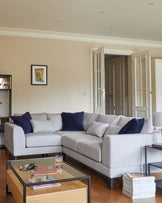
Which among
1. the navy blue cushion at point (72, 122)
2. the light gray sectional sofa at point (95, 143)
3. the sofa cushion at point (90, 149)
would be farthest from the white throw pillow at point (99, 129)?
the navy blue cushion at point (72, 122)

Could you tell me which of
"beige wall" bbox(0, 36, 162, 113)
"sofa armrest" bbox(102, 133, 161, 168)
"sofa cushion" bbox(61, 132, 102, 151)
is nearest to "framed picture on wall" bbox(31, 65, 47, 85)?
"beige wall" bbox(0, 36, 162, 113)

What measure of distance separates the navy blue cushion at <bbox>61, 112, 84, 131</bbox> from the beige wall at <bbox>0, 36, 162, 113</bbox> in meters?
1.54

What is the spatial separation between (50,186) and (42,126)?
2.91 m

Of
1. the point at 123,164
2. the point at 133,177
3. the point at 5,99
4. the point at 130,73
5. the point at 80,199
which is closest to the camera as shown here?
the point at 80,199

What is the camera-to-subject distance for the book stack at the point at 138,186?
289cm

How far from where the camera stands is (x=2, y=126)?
243 inches

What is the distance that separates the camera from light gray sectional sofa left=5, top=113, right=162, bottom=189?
10.6 ft

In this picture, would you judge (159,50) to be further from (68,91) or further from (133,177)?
(133,177)

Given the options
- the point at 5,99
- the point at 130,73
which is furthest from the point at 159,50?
the point at 5,99

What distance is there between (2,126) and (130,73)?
428 centimetres

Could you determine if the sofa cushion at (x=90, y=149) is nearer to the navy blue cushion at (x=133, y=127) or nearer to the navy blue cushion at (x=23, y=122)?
the navy blue cushion at (x=133, y=127)

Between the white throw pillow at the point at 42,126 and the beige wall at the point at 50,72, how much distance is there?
162cm

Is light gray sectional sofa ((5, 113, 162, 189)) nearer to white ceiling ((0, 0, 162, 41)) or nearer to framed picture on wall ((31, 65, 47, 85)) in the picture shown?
framed picture on wall ((31, 65, 47, 85))

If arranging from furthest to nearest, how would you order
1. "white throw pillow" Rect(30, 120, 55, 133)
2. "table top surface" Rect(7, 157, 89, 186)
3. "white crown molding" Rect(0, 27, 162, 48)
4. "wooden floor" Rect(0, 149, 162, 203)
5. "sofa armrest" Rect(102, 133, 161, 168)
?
1. "white crown molding" Rect(0, 27, 162, 48)
2. "white throw pillow" Rect(30, 120, 55, 133)
3. "sofa armrest" Rect(102, 133, 161, 168)
4. "wooden floor" Rect(0, 149, 162, 203)
5. "table top surface" Rect(7, 157, 89, 186)
